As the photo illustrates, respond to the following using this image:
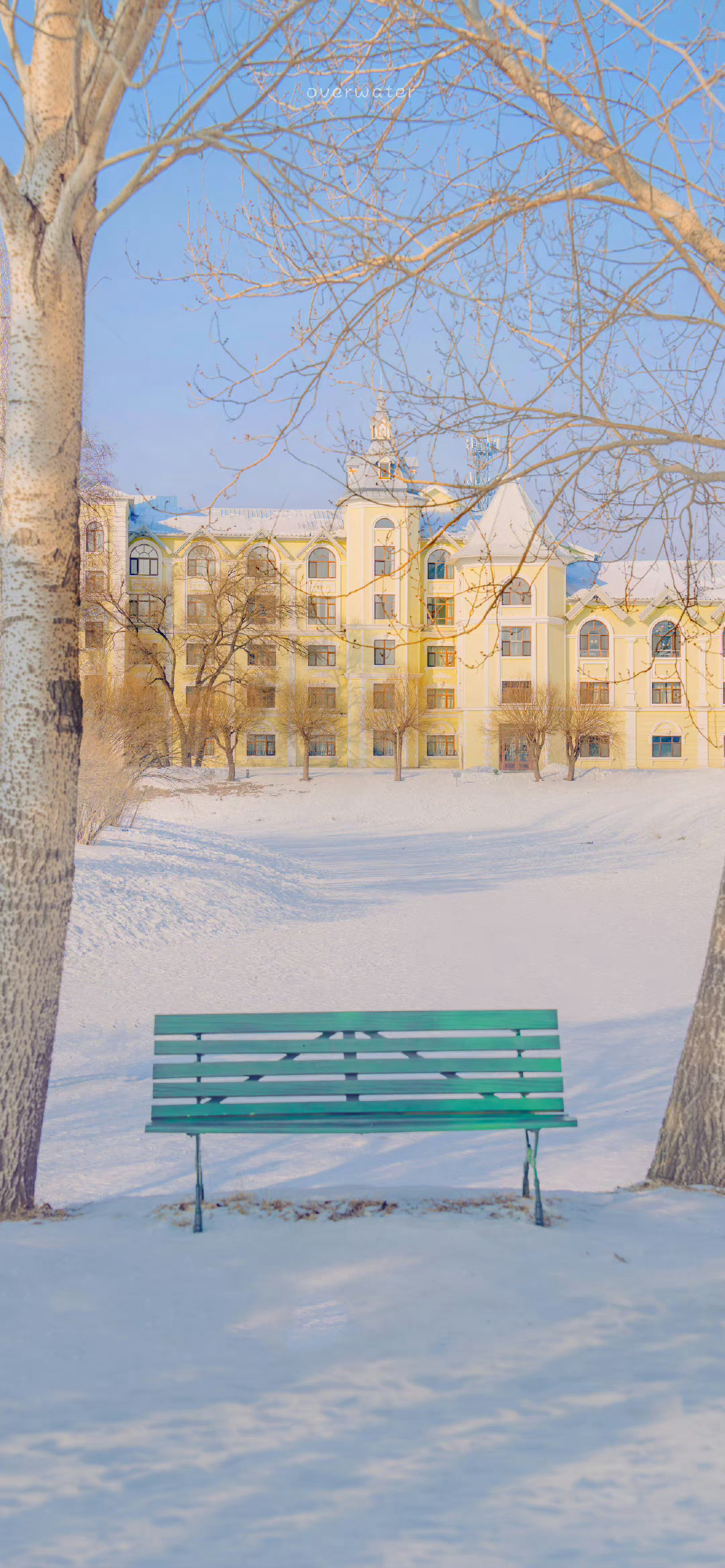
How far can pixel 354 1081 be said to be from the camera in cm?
516

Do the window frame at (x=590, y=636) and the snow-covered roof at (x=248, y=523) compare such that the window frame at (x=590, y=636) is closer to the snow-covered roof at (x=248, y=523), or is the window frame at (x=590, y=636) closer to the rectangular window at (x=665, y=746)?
the rectangular window at (x=665, y=746)

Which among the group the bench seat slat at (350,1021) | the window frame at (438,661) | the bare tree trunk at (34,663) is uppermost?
the window frame at (438,661)

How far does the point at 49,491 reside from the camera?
500cm

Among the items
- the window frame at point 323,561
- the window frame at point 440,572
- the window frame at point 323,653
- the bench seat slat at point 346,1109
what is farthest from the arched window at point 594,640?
the bench seat slat at point 346,1109

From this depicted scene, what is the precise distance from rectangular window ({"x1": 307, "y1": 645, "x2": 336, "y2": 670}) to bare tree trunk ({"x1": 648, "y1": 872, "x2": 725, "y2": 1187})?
146 ft

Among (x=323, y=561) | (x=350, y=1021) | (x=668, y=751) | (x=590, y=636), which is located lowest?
(x=350, y=1021)

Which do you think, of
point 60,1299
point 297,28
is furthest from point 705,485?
point 60,1299

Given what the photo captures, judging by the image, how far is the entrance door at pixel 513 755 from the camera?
4512cm

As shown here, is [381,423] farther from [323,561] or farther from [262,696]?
[323,561]

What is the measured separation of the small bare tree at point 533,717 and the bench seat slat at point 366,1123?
121 feet

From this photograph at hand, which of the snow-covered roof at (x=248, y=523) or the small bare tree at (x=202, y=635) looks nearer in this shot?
the small bare tree at (x=202, y=635)

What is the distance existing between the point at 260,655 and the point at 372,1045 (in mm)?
43290

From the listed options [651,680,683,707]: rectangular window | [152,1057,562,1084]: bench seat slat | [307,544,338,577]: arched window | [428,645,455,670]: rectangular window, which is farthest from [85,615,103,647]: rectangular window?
[152,1057,562,1084]: bench seat slat

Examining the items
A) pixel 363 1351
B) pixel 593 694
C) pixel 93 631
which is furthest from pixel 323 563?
pixel 363 1351
